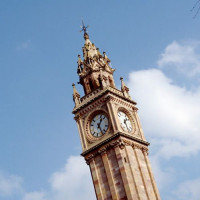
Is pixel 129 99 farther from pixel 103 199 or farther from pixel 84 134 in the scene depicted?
pixel 103 199

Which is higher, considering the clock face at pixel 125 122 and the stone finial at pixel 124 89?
the stone finial at pixel 124 89

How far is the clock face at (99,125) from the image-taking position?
61.7m

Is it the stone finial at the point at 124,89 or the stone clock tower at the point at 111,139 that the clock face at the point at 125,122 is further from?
the stone finial at the point at 124,89

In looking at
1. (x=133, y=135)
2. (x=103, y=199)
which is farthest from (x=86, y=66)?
(x=103, y=199)

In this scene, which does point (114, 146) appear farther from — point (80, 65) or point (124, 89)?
point (80, 65)

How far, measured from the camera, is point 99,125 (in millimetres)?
62312

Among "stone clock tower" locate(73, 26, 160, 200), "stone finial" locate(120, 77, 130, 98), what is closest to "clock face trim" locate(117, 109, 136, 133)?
"stone clock tower" locate(73, 26, 160, 200)

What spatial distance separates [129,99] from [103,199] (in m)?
13.5

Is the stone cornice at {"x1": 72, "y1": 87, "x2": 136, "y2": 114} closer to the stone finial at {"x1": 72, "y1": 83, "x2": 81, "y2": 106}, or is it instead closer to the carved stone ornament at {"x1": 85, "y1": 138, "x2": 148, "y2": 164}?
the stone finial at {"x1": 72, "y1": 83, "x2": 81, "y2": 106}

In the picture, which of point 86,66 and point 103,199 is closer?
point 103,199

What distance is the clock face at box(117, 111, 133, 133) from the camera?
62.3 meters

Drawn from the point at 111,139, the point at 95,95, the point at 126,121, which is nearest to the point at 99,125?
the point at 111,139

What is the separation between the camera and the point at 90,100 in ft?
209

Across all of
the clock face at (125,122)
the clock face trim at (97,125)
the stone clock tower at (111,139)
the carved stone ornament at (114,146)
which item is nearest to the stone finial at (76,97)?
the stone clock tower at (111,139)
